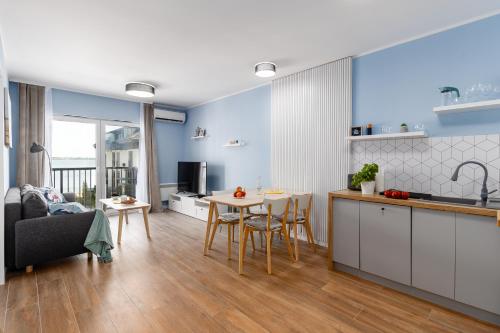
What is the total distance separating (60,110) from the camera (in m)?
4.75

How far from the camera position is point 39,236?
2666 mm

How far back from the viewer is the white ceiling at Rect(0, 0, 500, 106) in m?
2.20

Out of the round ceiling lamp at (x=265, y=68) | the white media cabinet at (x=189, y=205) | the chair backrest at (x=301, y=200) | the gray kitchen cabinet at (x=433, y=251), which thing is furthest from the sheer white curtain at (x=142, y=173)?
the gray kitchen cabinet at (x=433, y=251)

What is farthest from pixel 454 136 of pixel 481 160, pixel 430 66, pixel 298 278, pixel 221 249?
pixel 221 249

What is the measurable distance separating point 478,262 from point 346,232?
3.43ft

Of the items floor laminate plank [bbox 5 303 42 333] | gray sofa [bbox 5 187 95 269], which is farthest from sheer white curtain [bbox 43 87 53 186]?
floor laminate plank [bbox 5 303 42 333]

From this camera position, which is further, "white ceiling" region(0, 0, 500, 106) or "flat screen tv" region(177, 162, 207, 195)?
"flat screen tv" region(177, 162, 207, 195)

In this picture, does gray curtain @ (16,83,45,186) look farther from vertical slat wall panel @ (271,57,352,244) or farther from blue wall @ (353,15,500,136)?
blue wall @ (353,15,500,136)

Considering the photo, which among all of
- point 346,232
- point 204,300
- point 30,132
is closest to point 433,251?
point 346,232

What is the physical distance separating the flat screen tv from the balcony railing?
3.44ft

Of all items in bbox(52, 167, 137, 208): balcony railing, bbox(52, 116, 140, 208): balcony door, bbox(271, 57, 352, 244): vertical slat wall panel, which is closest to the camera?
bbox(271, 57, 352, 244): vertical slat wall panel

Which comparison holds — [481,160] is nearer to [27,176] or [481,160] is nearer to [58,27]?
[58,27]

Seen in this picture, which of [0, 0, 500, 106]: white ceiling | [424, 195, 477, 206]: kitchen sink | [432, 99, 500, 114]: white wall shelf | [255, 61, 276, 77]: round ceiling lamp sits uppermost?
[0, 0, 500, 106]: white ceiling

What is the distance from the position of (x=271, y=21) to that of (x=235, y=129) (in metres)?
2.69
